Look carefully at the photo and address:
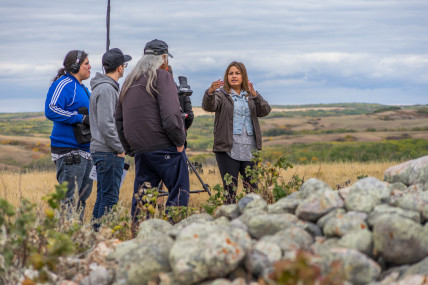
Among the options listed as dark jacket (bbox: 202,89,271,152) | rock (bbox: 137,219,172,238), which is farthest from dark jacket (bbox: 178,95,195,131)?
rock (bbox: 137,219,172,238)

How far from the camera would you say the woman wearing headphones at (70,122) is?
5715 millimetres

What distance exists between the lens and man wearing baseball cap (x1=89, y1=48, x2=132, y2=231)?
5.53 meters

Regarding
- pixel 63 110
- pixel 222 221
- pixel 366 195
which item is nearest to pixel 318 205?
pixel 366 195

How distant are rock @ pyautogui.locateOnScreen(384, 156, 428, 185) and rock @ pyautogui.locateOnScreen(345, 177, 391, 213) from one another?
105 centimetres

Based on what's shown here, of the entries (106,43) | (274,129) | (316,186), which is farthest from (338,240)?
(274,129)

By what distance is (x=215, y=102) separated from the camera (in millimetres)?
6285

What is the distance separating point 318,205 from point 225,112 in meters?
2.67

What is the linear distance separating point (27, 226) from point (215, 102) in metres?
2.94

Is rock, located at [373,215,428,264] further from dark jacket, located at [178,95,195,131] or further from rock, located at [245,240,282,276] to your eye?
dark jacket, located at [178,95,195,131]

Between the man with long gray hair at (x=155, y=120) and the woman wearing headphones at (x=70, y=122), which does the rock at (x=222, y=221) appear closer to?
the man with long gray hair at (x=155, y=120)

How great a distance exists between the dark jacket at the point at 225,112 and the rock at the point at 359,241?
117 inches

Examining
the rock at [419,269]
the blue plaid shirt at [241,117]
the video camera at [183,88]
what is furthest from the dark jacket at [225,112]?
the rock at [419,269]

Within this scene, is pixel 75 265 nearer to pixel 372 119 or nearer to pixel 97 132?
pixel 97 132

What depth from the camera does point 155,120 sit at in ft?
17.1
